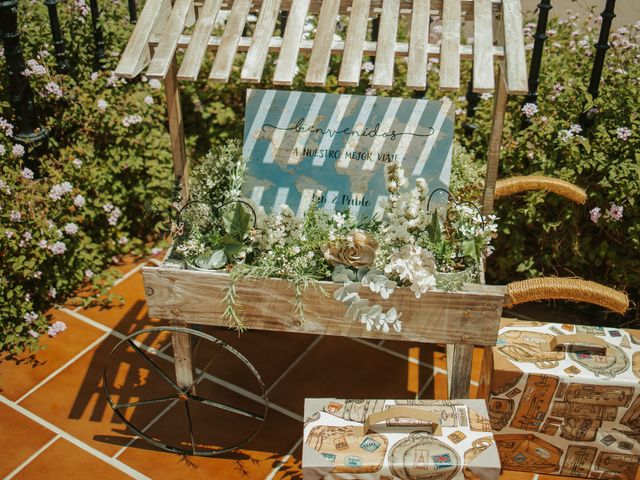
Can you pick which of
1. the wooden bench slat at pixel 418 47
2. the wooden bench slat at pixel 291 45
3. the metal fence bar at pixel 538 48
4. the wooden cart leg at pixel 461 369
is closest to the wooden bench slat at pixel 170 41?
the wooden bench slat at pixel 291 45

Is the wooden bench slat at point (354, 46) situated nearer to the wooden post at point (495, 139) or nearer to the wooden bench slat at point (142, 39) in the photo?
the wooden post at point (495, 139)

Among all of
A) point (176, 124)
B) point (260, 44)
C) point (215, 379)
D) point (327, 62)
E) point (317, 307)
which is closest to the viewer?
point (327, 62)

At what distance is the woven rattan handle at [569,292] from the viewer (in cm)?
255

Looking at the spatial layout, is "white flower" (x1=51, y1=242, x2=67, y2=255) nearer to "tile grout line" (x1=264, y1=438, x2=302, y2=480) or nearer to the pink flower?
"tile grout line" (x1=264, y1=438, x2=302, y2=480)

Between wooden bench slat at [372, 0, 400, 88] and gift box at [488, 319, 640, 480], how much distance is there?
116cm

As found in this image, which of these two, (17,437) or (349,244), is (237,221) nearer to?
(349,244)

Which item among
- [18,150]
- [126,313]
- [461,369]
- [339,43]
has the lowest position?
[126,313]

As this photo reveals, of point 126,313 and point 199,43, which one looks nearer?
point 199,43

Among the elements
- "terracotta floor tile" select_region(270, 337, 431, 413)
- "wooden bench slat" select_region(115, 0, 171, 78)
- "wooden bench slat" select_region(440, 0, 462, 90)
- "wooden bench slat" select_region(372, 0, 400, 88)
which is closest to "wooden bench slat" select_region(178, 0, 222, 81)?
"wooden bench slat" select_region(115, 0, 171, 78)

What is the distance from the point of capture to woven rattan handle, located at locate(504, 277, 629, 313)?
8.38ft

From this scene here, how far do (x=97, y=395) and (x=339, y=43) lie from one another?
1929 mm

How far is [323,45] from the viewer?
2.31 metres

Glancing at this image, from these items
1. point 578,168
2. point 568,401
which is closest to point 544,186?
point 578,168

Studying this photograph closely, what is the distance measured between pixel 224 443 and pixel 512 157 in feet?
6.35
